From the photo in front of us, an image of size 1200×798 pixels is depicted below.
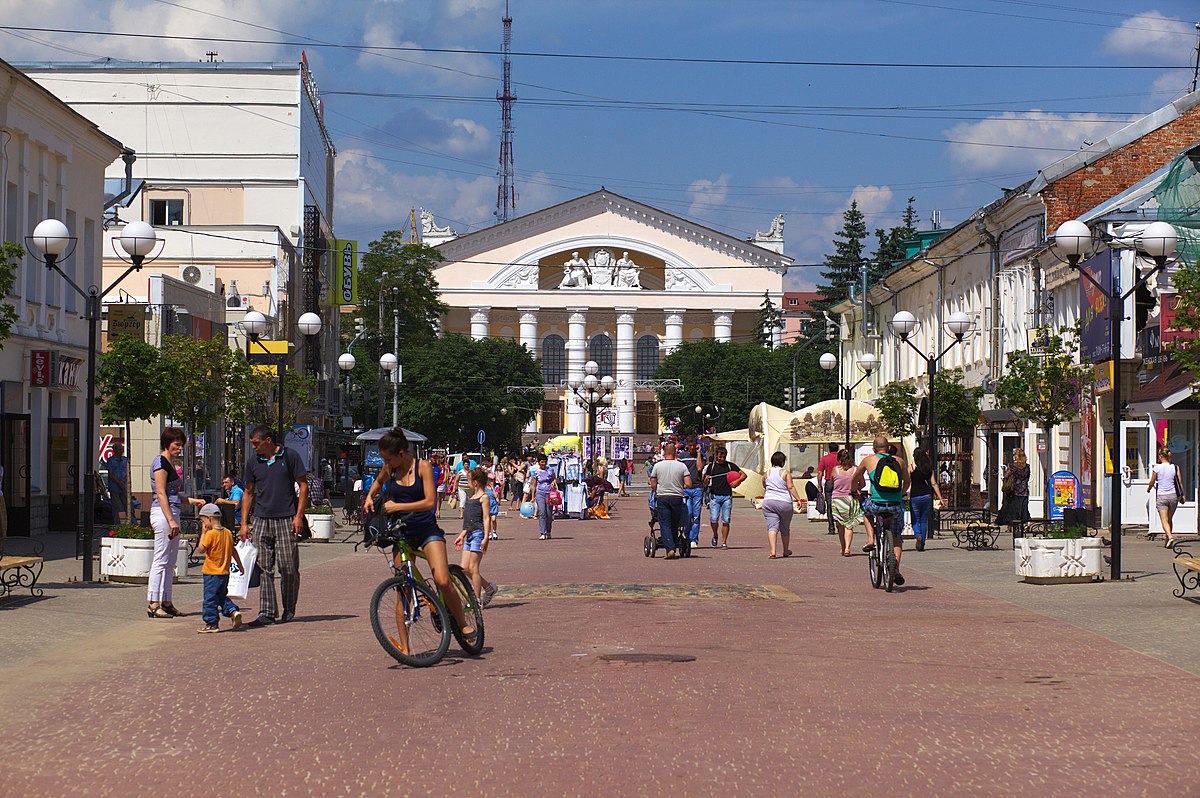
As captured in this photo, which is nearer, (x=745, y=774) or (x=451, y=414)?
(x=745, y=774)

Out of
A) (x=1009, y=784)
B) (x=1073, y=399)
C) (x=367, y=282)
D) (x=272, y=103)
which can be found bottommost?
(x=1009, y=784)

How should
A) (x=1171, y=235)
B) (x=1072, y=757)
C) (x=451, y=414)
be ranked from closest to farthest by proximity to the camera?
(x=1072, y=757) → (x=1171, y=235) → (x=451, y=414)

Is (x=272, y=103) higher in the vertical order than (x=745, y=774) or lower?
higher

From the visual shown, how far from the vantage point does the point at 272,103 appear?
73312mm

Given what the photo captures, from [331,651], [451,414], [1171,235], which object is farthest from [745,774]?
[451,414]

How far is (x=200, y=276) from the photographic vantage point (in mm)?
52406

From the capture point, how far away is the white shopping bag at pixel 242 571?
44.0ft

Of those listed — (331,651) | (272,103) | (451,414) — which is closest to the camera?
(331,651)

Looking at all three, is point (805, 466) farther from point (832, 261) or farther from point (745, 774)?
point (832, 261)

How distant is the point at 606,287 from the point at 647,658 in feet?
370

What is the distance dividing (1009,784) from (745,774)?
111 cm

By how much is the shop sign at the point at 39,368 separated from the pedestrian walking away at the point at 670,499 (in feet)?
37.5

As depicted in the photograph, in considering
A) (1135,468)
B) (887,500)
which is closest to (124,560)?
(887,500)

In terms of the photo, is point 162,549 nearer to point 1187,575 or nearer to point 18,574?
point 18,574
